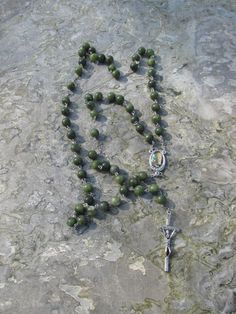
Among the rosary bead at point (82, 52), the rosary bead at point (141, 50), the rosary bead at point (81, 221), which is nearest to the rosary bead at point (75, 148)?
the rosary bead at point (81, 221)

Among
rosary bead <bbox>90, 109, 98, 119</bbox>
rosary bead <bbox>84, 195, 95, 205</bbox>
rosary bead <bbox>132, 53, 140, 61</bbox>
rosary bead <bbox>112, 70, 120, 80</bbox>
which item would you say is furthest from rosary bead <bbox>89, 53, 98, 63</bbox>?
rosary bead <bbox>84, 195, 95, 205</bbox>

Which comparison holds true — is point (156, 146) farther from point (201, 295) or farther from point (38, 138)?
point (201, 295)

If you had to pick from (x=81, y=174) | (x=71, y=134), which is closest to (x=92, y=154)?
(x=81, y=174)

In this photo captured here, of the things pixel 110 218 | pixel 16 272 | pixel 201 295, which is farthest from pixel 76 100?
pixel 201 295

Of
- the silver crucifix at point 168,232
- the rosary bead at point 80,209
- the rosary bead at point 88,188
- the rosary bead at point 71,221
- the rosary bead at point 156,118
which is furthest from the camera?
the rosary bead at point 156,118

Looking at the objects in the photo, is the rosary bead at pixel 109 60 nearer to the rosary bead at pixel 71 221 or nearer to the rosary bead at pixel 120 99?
the rosary bead at pixel 120 99

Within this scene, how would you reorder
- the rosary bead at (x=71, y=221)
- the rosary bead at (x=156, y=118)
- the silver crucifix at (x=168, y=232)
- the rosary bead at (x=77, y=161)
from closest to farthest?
1. the silver crucifix at (x=168, y=232)
2. the rosary bead at (x=71, y=221)
3. the rosary bead at (x=77, y=161)
4. the rosary bead at (x=156, y=118)

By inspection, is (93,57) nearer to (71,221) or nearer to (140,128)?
(140,128)
